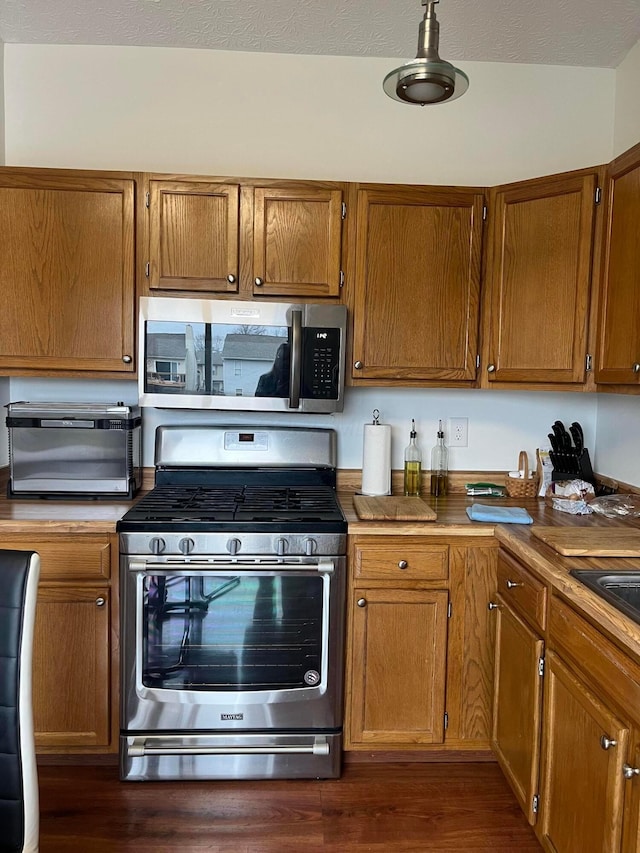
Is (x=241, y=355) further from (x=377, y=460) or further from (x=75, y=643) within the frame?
(x=75, y=643)

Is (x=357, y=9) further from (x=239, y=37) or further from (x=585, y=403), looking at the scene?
(x=585, y=403)

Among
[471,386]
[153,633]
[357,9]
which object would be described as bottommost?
[153,633]

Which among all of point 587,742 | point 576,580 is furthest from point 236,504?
point 587,742

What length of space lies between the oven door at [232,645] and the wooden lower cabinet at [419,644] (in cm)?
9

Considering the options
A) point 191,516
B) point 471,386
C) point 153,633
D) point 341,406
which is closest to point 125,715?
point 153,633

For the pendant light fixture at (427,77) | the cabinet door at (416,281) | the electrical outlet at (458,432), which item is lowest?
the electrical outlet at (458,432)

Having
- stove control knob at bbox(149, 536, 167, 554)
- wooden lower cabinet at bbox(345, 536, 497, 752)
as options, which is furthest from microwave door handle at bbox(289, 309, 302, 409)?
stove control knob at bbox(149, 536, 167, 554)

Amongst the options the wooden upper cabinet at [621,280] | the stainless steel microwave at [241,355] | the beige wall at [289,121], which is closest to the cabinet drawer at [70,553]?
the stainless steel microwave at [241,355]

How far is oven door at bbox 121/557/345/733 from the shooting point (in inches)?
79.7

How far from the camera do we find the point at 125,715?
2.04m

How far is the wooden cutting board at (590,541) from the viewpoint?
171cm

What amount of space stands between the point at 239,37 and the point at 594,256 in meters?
1.67

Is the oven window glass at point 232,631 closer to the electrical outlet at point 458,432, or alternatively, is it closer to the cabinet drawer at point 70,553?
the cabinet drawer at point 70,553

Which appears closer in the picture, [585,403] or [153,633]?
[153,633]
